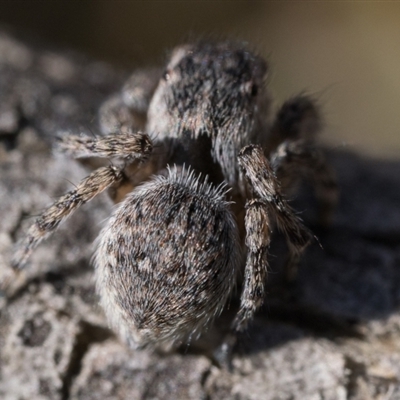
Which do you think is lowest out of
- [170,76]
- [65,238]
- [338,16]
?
[65,238]

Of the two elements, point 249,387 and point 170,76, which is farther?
point 170,76

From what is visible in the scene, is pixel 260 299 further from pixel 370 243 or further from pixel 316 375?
pixel 370 243

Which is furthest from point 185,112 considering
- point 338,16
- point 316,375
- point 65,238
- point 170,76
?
point 338,16

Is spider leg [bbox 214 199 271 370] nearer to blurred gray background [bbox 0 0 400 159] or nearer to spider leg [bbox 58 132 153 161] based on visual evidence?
spider leg [bbox 58 132 153 161]

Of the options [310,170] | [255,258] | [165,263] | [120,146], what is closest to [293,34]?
[310,170]

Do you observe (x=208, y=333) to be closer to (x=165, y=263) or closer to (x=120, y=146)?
(x=165, y=263)

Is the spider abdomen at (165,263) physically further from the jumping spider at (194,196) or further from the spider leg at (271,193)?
the spider leg at (271,193)

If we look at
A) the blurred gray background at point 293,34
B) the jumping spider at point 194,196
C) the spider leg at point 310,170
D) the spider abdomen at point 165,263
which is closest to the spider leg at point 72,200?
the jumping spider at point 194,196

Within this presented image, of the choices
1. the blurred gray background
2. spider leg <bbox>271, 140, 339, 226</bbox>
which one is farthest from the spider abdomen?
the blurred gray background
